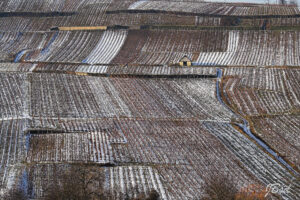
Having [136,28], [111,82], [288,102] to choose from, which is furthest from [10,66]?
[288,102]

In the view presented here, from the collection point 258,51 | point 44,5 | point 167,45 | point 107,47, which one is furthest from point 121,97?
point 44,5

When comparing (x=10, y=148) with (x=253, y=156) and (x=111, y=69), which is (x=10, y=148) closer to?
(x=253, y=156)

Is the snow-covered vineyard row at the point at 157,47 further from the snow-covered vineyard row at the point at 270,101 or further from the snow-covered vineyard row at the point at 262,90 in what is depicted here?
the snow-covered vineyard row at the point at 270,101

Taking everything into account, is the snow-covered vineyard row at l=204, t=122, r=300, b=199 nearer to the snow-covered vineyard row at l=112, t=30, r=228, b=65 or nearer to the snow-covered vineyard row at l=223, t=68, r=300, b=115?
the snow-covered vineyard row at l=223, t=68, r=300, b=115

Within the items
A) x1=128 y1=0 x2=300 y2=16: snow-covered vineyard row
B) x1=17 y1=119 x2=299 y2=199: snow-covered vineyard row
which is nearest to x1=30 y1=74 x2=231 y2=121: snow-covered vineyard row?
x1=17 y1=119 x2=299 y2=199: snow-covered vineyard row

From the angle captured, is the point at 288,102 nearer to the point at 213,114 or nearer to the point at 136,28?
the point at 213,114

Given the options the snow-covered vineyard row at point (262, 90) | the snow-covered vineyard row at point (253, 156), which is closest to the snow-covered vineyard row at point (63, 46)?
the snow-covered vineyard row at point (262, 90)
